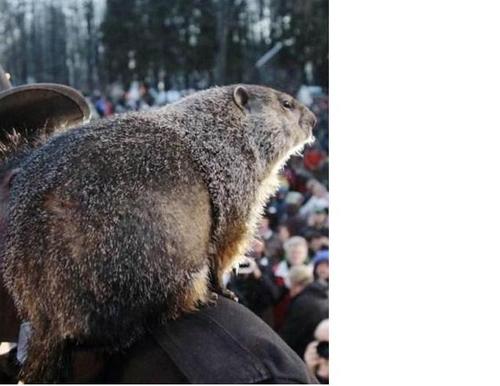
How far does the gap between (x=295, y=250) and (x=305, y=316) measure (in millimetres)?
445

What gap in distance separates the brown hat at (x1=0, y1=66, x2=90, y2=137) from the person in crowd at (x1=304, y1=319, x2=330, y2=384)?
1165mm

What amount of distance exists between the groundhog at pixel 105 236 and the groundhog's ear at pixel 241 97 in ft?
1.59

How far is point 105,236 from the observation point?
1.15 metres

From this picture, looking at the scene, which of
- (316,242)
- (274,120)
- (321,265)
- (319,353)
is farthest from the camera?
(316,242)

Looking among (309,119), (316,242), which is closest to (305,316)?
(316,242)

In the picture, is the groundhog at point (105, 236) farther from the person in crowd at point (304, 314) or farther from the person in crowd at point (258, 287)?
the person in crowd at point (258, 287)

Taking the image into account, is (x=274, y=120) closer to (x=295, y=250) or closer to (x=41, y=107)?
(x=41, y=107)

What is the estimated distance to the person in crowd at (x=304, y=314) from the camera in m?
2.33

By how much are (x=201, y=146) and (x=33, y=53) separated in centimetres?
135

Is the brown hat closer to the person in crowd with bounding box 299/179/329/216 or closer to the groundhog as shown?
the groundhog

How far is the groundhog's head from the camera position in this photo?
1859 mm
